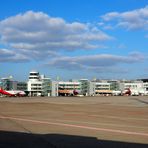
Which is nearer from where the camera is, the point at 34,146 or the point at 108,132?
the point at 34,146

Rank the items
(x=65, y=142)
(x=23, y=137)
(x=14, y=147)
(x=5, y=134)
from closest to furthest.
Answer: (x=14, y=147), (x=65, y=142), (x=23, y=137), (x=5, y=134)

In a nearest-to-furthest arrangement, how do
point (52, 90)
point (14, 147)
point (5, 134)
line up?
point (14, 147) < point (5, 134) < point (52, 90)

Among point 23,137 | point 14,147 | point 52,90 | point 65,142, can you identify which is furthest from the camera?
point 52,90

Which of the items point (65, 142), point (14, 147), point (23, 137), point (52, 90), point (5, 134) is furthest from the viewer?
point (52, 90)

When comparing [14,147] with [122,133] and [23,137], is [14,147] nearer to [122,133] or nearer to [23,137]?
[23,137]

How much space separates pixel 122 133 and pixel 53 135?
2.68m

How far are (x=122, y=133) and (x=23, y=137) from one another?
151 inches

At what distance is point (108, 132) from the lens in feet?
51.7

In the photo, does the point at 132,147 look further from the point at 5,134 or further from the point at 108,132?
the point at 5,134

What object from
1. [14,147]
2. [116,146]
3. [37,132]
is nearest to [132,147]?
[116,146]

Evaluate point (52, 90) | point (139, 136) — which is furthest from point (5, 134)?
point (52, 90)

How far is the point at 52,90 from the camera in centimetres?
19700

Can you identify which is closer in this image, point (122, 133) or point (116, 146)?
point (116, 146)

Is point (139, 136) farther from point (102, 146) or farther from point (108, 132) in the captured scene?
point (102, 146)
